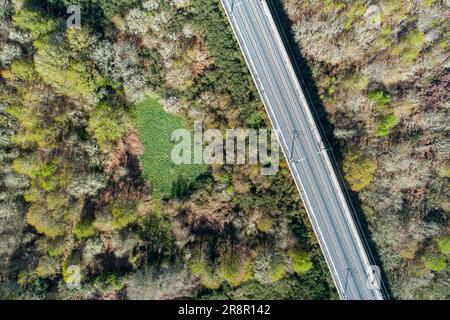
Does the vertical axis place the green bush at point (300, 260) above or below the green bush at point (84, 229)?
below

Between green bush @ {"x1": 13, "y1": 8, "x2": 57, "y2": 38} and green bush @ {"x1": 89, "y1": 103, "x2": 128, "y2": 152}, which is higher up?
green bush @ {"x1": 13, "y1": 8, "x2": 57, "y2": 38}

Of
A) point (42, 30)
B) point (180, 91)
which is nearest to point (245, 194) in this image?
point (180, 91)

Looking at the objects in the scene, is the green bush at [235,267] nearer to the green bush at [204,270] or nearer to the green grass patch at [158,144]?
the green bush at [204,270]

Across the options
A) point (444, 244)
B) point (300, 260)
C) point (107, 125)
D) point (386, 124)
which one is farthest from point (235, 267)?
point (386, 124)

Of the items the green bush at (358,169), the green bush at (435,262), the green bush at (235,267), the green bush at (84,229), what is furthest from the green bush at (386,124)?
the green bush at (84,229)

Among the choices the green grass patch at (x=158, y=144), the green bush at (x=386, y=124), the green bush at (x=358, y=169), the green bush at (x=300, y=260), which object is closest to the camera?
the green bush at (x=300, y=260)

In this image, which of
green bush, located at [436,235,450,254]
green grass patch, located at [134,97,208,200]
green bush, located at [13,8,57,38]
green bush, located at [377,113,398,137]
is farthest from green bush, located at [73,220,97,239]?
green bush, located at [436,235,450,254]

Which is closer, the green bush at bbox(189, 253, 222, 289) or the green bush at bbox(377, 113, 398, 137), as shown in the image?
the green bush at bbox(189, 253, 222, 289)

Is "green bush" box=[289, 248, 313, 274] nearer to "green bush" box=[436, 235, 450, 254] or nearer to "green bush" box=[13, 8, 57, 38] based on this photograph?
"green bush" box=[436, 235, 450, 254]

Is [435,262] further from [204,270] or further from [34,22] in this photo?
[34,22]
